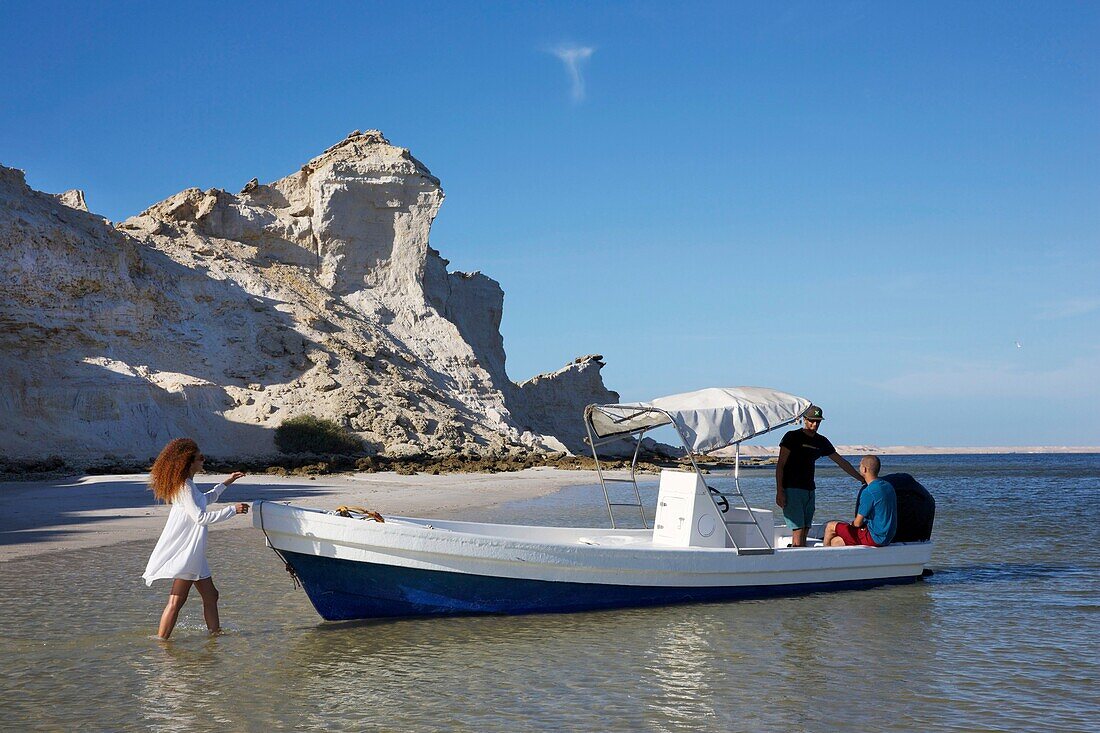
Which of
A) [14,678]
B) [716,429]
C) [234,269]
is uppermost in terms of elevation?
[234,269]

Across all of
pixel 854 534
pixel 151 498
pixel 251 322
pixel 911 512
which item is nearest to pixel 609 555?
pixel 854 534

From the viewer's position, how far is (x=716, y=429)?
33.5 ft

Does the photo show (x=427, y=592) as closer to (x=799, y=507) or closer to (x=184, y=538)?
(x=184, y=538)

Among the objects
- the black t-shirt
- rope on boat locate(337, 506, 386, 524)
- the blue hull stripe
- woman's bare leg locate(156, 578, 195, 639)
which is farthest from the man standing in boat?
woman's bare leg locate(156, 578, 195, 639)

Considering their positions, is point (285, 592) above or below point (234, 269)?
below

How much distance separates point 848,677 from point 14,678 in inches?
239

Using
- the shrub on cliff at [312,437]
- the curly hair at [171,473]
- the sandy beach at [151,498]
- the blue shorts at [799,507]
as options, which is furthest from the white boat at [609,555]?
the shrub on cliff at [312,437]

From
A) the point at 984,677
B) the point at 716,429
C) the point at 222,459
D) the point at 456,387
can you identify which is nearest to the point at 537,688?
the point at 984,677

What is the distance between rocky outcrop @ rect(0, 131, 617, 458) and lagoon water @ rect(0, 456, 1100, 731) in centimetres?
2598

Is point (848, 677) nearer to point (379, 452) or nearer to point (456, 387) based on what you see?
point (379, 452)

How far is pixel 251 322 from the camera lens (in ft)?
141

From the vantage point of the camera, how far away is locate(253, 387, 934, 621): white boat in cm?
837

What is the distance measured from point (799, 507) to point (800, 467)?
0.47 meters

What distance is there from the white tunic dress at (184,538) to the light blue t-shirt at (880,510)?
6975 millimetres
